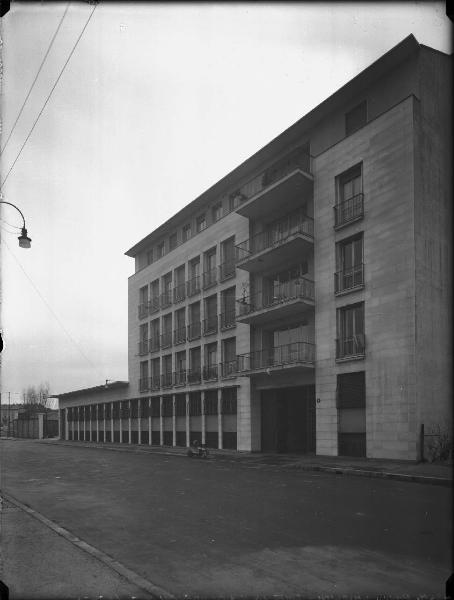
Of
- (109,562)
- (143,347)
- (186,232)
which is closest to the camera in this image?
(109,562)

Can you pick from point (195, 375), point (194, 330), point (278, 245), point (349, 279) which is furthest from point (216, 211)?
point (349, 279)

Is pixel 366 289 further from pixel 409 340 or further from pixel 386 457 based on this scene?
pixel 386 457

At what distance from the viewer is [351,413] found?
23297 millimetres

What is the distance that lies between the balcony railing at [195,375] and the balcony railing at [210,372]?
0.70m

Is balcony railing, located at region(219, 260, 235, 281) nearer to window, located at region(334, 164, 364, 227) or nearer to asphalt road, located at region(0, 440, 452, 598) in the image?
window, located at region(334, 164, 364, 227)

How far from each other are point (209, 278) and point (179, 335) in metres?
5.97

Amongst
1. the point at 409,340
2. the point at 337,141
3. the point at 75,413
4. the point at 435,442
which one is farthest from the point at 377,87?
the point at 75,413

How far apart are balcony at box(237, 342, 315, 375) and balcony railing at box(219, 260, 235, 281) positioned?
553 cm

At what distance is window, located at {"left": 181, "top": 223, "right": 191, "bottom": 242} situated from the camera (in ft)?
132

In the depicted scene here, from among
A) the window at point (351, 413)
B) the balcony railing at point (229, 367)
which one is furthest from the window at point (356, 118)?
the balcony railing at point (229, 367)

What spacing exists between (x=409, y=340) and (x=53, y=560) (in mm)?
16915

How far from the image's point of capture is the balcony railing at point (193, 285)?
38031mm

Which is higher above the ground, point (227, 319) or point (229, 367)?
point (227, 319)

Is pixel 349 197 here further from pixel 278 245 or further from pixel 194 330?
pixel 194 330
